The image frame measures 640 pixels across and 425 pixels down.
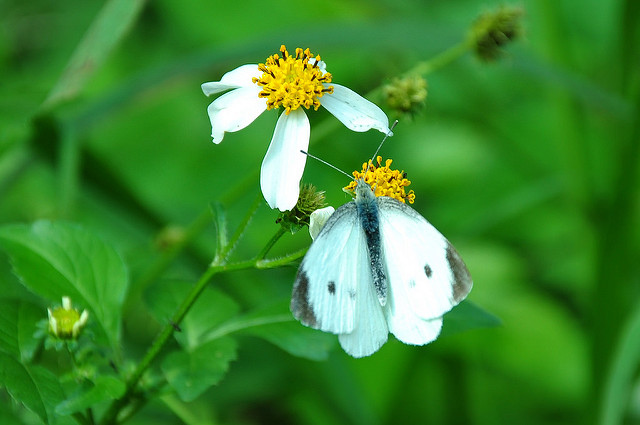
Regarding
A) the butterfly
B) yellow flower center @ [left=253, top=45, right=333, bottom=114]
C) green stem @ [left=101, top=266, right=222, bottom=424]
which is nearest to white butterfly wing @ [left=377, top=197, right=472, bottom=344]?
the butterfly

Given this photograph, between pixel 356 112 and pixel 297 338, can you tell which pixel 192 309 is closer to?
pixel 297 338

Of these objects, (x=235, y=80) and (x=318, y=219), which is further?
(x=235, y=80)

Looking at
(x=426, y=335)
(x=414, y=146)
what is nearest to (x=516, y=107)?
(x=414, y=146)

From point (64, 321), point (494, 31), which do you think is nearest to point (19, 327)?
point (64, 321)

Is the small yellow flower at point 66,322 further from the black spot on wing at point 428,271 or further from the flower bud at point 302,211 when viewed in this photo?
the black spot on wing at point 428,271

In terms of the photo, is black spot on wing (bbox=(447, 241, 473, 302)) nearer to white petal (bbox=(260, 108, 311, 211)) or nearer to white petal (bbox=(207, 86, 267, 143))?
white petal (bbox=(260, 108, 311, 211))
